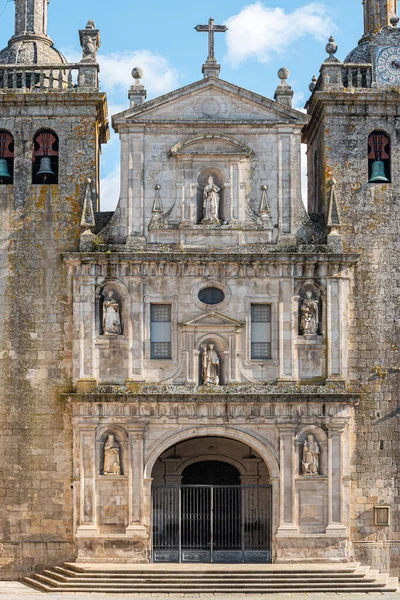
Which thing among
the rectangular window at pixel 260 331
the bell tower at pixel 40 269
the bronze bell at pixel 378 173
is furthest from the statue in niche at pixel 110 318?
the bronze bell at pixel 378 173

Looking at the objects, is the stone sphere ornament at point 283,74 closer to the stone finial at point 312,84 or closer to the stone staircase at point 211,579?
the stone finial at point 312,84

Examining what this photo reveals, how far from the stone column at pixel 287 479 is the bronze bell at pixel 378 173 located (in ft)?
24.3

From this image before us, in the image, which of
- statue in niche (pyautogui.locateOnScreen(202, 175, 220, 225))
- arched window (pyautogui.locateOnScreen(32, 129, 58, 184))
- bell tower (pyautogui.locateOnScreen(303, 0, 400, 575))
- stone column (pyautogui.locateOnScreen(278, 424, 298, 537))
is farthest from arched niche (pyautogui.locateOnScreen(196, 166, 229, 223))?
stone column (pyautogui.locateOnScreen(278, 424, 298, 537))

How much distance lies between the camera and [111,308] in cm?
2819

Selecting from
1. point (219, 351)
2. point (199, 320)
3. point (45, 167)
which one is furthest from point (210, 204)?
point (45, 167)

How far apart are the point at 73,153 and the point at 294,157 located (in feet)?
20.6

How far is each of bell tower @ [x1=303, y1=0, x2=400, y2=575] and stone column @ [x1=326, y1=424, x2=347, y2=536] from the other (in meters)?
0.64

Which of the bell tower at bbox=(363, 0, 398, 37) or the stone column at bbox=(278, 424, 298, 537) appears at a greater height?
the bell tower at bbox=(363, 0, 398, 37)

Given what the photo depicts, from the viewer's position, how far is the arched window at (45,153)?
29.5m

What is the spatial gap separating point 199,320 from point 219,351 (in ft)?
3.38

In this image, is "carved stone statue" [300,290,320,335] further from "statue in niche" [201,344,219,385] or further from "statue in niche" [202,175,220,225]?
"statue in niche" [202,175,220,225]

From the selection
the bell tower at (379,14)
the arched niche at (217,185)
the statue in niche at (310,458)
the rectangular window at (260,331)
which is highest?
the bell tower at (379,14)

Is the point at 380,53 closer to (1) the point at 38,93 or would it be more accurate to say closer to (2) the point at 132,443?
(1) the point at 38,93

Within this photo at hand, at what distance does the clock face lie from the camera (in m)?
29.7
